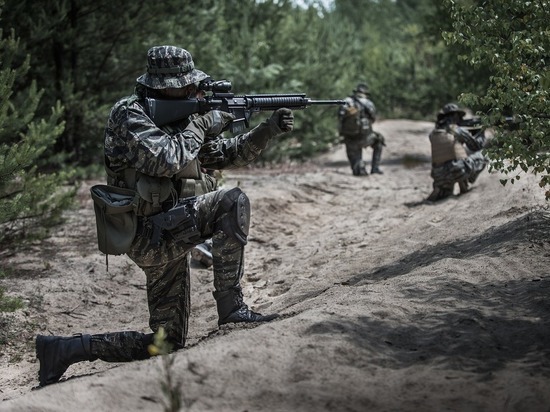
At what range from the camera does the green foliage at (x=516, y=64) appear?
740 cm

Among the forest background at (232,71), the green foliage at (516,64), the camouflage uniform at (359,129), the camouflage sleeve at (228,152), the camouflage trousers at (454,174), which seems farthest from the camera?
the camouflage uniform at (359,129)

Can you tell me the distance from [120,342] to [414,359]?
2.25m

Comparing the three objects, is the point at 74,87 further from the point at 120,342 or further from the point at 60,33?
the point at 120,342

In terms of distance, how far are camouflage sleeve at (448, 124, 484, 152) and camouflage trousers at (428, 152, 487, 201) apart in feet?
0.44

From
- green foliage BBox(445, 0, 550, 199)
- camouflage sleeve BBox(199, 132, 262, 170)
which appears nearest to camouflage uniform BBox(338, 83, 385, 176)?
green foliage BBox(445, 0, 550, 199)

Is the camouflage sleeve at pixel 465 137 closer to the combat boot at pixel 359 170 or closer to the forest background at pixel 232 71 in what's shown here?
the forest background at pixel 232 71

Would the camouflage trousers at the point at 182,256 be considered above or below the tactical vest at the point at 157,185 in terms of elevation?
below

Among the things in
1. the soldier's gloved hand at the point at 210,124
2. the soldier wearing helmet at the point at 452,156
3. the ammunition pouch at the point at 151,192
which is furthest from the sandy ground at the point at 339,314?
the soldier's gloved hand at the point at 210,124

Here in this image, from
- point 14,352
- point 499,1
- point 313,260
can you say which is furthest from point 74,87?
point 499,1

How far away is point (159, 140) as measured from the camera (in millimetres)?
6121

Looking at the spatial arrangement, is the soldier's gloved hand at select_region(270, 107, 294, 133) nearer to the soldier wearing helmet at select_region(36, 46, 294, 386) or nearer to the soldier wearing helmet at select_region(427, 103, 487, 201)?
the soldier wearing helmet at select_region(36, 46, 294, 386)

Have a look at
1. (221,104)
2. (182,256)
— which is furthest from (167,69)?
(182,256)

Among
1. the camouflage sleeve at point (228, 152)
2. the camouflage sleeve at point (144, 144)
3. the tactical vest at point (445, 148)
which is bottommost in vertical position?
the tactical vest at point (445, 148)

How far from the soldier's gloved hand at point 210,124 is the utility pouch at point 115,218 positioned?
0.64 metres
